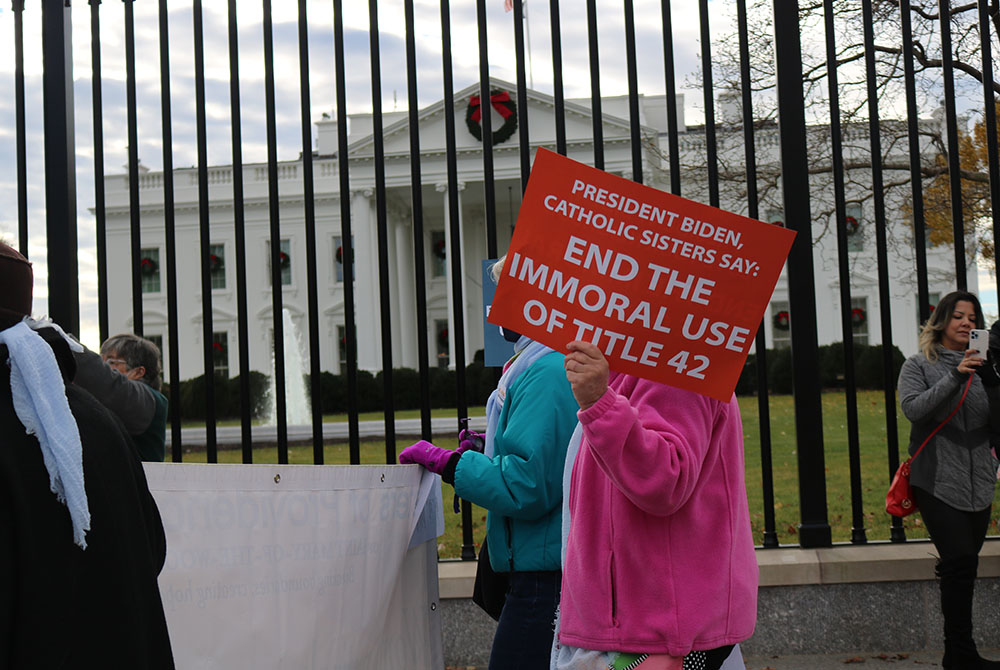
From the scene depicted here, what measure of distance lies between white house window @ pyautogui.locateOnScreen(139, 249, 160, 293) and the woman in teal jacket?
36.7m

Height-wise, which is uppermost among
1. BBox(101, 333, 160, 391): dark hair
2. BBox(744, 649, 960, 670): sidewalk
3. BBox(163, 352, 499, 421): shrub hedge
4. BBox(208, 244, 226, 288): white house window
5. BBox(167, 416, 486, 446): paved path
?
BBox(208, 244, 226, 288): white house window

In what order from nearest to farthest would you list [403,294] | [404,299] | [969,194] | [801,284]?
[801,284], [969,194], [404,299], [403,294]

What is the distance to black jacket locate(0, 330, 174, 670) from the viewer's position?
5.05 ft

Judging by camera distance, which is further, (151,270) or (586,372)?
(151,270)

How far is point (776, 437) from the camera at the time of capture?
1402 centimetres

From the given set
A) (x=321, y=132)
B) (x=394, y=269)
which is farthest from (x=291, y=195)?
(x=394, y=269)

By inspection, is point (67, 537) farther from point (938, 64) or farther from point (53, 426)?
point (938, 64)

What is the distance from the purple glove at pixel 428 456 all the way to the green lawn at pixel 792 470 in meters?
3.88

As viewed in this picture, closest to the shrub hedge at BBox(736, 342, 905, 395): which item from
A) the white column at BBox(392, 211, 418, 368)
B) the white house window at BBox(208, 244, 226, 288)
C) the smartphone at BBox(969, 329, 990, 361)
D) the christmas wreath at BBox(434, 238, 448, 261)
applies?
the white column at BBox(392, 211, 418, 368)

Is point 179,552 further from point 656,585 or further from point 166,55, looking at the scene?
point 166,55

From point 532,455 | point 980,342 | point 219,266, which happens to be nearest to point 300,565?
point 532,455

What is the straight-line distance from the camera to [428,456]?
3010 millimetres

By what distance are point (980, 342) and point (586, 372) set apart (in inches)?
122

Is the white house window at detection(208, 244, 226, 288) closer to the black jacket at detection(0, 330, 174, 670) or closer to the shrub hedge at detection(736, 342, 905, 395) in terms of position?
the shrub hedge at detection(736, 342, 905, 395)
